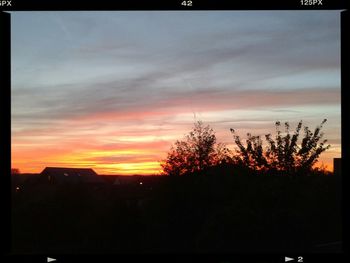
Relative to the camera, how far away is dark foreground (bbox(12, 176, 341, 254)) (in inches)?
252

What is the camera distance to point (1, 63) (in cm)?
355

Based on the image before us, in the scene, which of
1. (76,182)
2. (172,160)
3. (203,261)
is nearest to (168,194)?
(172,160)

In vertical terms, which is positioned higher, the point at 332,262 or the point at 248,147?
the point at 248,147

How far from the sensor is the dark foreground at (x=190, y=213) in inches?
252

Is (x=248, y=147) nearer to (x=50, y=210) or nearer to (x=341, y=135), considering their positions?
(x=50, y=210)

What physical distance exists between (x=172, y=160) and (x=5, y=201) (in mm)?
3649

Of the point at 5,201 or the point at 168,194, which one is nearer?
the point at 5,201

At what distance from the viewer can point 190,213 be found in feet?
24.6

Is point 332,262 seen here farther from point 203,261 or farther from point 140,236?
point 140,236

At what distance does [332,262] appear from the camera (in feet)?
11.1
